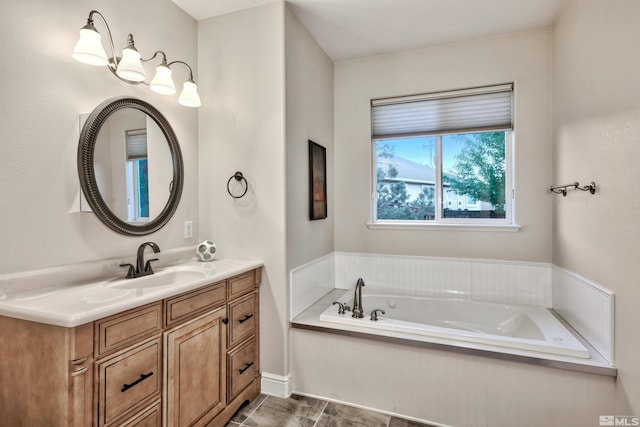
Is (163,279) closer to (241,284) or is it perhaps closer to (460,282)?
(241,284)

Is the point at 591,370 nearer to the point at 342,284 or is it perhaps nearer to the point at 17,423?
the point at 342,284

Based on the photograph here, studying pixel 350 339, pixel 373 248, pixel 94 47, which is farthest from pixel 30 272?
pixel 373 248

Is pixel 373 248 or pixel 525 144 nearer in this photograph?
pixel 525 144

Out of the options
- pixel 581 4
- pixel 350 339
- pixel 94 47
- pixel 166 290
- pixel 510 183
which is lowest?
pixel 350 339

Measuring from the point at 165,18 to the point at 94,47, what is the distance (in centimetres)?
84

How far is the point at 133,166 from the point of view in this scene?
1.95m

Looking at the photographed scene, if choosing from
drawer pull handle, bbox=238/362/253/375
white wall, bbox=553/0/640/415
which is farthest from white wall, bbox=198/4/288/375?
white wall, bbox=553/0/640/415

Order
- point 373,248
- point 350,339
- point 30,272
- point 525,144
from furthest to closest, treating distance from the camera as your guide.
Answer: point 373,248, point 525,144, point 350,339, point 30,272

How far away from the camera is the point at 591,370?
1.68 meters

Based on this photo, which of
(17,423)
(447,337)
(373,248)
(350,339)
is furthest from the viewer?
(373,248)

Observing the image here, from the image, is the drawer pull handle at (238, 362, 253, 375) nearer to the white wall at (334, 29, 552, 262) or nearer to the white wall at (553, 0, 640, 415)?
the white wall at (334, 29, 552, 262)

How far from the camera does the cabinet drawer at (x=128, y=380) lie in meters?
1.26

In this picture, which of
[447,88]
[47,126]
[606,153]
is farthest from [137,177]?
[606,153]

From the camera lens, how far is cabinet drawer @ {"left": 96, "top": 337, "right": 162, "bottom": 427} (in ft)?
4.14
